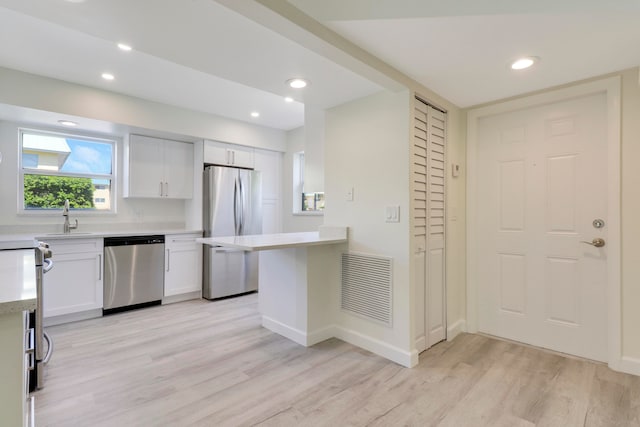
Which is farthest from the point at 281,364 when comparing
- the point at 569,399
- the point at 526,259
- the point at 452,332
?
the point at 526,259

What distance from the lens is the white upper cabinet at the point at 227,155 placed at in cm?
425

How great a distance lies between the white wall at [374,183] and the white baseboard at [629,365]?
1473 mm

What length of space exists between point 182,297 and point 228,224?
1116 mm

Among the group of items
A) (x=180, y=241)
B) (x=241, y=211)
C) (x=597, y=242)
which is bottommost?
(x=180, y=241)

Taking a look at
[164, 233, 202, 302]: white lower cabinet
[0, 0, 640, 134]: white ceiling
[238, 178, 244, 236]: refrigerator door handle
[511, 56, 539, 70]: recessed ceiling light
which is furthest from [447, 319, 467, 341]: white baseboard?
[164, 233, 202, 302]: white lower cabinet

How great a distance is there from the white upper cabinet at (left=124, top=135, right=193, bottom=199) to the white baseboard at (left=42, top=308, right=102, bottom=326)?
141 centimetres

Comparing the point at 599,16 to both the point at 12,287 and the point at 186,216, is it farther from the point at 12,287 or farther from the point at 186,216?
the point at 186,216

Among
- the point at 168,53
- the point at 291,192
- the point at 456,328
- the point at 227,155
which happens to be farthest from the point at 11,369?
the point at 291,192

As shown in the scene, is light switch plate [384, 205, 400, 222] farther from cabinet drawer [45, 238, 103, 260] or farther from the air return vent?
cabinet drawer [45, 238, 103, 260]

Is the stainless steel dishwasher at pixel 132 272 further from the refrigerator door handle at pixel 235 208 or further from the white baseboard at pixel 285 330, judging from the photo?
the white baseboard at pixel 285 330

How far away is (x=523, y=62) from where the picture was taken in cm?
209

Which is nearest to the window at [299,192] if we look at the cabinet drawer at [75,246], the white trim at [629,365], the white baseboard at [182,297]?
the white baseboard at [182,297]

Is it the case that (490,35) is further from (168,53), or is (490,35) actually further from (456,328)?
(456,328)

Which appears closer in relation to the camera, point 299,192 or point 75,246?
point 75,246
